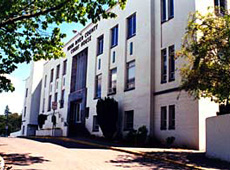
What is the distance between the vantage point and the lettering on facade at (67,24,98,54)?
1224 inches

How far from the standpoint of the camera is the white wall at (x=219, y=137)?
38.5ft

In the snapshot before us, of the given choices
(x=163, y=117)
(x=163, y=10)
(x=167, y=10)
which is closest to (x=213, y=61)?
(x=163, y=117)

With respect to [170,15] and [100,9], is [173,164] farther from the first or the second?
[170,15]

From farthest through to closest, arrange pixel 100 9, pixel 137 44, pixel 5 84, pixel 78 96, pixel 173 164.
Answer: pixel 78 96 < pixel 137 44 < pixel 5 84 < pixel 173 164 < pixel 100 9

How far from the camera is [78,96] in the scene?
3156 cm

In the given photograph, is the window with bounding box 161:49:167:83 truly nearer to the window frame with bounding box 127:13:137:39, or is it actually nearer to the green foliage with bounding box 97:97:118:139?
the window frame with bounding box 127:13:137:39

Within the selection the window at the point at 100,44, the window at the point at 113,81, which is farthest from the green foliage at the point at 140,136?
the window at the point at 100,44

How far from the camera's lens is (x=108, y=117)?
22641 mm

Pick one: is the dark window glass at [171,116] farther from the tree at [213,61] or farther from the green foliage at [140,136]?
the tree at [213,61]

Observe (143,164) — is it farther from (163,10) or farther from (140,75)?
(163,10)

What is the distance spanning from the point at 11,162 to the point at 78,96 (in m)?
21.0

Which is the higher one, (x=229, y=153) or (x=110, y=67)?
(x=110, y=67)

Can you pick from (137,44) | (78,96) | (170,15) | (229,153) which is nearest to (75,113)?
(78,96)

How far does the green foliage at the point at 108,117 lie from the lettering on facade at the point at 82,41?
10351 mm
